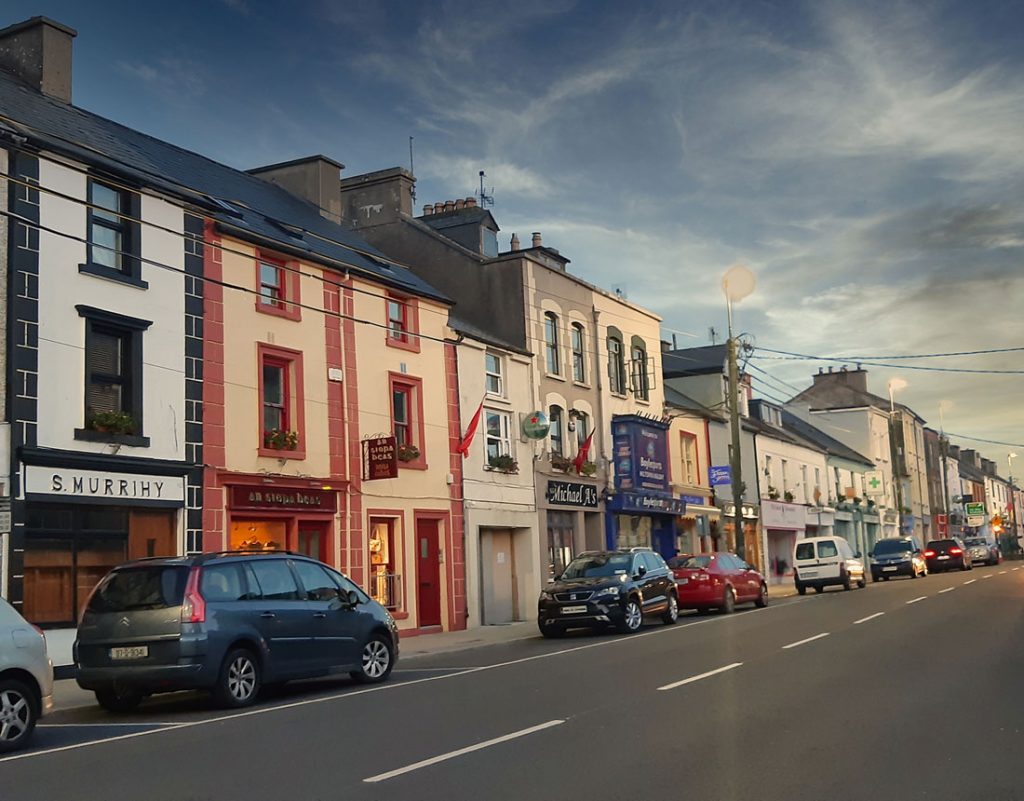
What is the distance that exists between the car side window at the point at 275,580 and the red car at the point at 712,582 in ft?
46.7

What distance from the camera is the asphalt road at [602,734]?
7.69 meters

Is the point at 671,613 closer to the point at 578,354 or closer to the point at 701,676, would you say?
the point at 701,676

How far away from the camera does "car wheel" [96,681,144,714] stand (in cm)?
1324

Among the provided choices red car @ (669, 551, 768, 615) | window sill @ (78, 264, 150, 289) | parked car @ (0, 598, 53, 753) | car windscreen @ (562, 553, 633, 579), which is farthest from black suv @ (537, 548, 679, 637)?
parked car @ (0, 598, 53, 753)

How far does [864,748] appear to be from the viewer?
8.65 metres

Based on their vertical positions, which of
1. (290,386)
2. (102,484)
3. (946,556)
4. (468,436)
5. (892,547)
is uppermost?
(290,386)

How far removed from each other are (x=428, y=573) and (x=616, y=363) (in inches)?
500

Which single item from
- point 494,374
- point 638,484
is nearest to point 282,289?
point 494,374

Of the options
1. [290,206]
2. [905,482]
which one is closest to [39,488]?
[290,206]

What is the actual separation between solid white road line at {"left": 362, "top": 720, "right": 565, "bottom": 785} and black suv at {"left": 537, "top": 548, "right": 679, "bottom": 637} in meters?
11.8

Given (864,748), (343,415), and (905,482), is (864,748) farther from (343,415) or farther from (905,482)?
(905,482)

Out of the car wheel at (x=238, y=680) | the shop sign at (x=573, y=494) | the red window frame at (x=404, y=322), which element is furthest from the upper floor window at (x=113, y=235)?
the shop sign at (x=573, y=494)

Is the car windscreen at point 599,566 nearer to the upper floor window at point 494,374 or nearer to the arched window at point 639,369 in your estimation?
the upper floor window at point 494,374

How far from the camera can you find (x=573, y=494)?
33156 mm
